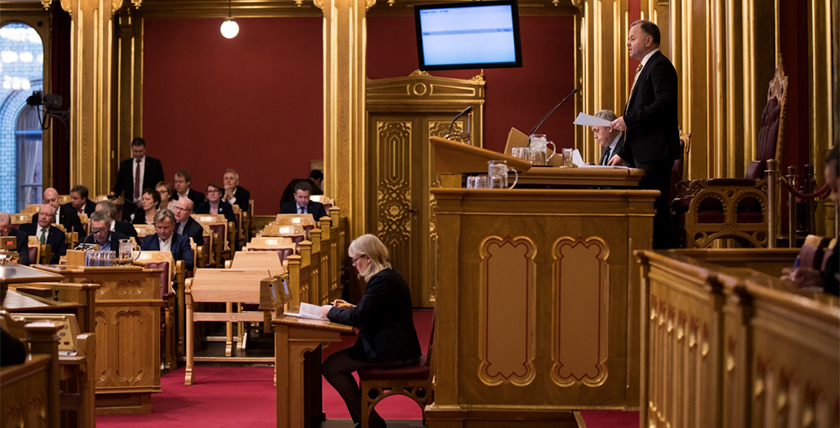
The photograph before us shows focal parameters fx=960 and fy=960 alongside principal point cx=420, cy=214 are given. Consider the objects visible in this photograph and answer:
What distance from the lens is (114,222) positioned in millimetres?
8398

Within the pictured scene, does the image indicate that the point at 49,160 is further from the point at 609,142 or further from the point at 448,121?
the point at 609,142

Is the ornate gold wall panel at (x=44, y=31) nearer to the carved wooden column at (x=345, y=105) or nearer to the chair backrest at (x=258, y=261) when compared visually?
the carved wooden column at (x=345, y=105)

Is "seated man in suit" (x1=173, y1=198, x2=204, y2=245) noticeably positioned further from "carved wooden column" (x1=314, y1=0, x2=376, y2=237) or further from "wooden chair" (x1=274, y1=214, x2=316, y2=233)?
"carved wooden column" (x1=314, y1=0, x2=376, y2=237)

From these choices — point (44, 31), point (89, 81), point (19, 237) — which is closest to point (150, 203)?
point (19, 237)

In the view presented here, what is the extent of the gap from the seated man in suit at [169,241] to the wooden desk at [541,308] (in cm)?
450

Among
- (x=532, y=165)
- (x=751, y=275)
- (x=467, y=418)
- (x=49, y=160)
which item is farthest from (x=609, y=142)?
(x=49, y=160)

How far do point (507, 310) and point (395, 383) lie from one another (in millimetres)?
1272

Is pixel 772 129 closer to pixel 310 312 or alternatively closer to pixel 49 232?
pixel 310 312

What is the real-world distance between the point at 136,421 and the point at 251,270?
1.55m

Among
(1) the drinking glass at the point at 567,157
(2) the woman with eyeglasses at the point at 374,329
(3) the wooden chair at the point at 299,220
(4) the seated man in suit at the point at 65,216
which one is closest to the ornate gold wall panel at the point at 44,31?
(4) the seated man in suit at the point at 65,216

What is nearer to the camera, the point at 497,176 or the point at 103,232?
the point at 497,176

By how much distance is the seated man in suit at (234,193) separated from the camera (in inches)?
432

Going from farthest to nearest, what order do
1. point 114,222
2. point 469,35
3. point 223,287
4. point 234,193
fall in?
point 234,193, point 469,35, point 114,222, point 223,287

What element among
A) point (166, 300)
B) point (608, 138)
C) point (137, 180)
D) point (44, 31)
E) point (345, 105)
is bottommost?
point (166, 300)
